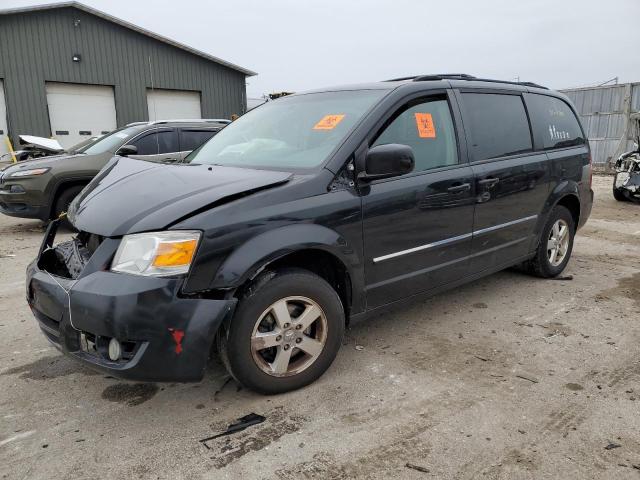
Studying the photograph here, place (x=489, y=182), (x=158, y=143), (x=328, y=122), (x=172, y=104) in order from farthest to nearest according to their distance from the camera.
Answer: (x=172, y=104)
(x=158, y=143)
(x=489, y=182)
(x=328, y=122)

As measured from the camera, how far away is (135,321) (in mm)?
2281

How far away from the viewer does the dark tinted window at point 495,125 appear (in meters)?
3.75

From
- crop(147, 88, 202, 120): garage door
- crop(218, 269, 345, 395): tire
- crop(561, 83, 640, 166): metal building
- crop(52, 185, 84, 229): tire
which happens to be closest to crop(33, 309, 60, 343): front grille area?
crop(218, 269, 345, 395): tire

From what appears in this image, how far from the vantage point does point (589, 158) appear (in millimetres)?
5082

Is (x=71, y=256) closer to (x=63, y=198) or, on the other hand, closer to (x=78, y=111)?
(x=63, y=198)

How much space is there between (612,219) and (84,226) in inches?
327

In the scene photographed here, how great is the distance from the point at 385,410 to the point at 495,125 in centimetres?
247

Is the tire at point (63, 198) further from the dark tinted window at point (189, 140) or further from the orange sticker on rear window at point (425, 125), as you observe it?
the orange sticker on rear window at point (425, 125)

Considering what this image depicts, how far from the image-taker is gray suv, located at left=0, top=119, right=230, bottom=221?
274 inches

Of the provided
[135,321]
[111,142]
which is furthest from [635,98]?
[135,321]

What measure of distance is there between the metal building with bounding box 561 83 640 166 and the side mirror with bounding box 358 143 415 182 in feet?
52.0

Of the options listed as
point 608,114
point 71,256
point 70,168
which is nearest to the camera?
point 71,256

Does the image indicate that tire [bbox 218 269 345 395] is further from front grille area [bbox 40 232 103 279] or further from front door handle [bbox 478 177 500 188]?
front door handle [bbox 478 177 500 188]

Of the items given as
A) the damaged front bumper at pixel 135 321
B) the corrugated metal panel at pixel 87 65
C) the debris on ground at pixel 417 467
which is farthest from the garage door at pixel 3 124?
the debris on ground at pixel 417 467
